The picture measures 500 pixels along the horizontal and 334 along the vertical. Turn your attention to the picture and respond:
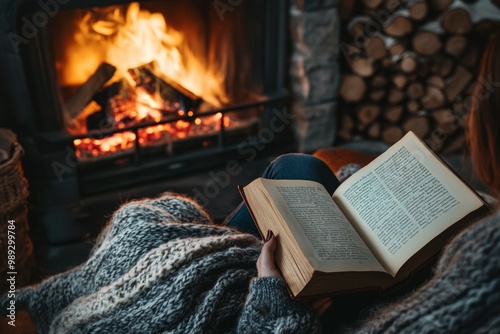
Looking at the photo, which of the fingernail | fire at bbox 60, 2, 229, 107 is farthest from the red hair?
fire at bbox 60, 2, 229, 107

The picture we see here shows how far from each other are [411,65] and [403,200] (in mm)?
1169

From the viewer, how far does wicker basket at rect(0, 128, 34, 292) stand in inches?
55.4

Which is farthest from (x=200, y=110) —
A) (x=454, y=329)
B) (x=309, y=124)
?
(x=454, y=329)

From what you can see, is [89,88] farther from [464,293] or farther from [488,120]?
[464,293]

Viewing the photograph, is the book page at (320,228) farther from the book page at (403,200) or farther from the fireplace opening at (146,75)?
the fireplace opening at (146,75)

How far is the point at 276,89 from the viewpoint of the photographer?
6.67ft

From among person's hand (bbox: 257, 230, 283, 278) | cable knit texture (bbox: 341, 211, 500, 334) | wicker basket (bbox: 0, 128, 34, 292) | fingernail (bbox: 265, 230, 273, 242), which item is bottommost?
wicker basket (bbox: 0, 128, 34, 292)

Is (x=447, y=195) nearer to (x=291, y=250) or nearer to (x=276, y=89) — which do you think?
(x=291, y=250)

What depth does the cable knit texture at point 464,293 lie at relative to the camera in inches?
21.1

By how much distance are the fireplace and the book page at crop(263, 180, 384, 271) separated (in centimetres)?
98

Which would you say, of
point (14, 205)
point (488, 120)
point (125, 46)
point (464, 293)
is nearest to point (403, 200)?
point (488, 120)

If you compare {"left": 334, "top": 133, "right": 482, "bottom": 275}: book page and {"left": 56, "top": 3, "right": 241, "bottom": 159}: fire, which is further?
{"left": 56, "top": 3, "right": 241, "bottom": 159}: fire

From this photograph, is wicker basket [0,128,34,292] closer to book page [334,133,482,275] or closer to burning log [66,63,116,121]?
burning log [66,63,116,121]

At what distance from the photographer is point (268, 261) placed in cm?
82
